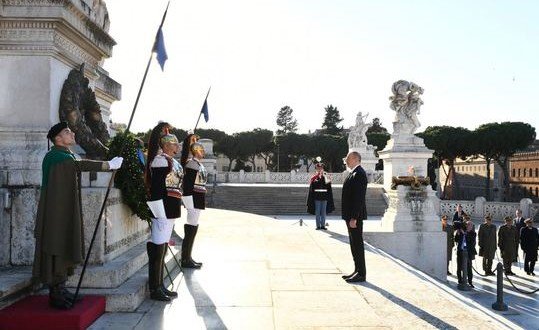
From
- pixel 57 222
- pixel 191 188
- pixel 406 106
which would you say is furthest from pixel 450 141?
pixel 57 222

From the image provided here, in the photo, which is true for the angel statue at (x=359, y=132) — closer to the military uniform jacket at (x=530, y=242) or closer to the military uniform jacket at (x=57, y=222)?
the military uniform jacket at (x=530, y=242)

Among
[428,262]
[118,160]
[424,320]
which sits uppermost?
[118,160]

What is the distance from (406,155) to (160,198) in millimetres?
10473

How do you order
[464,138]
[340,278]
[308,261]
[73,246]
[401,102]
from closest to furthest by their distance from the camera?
1. [73,246]
2. [340,278]
3. [308,261]
4. [401,102]
5. [464,138]

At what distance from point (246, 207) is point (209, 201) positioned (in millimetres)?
2357

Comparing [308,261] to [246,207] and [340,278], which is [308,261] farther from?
[246,207]

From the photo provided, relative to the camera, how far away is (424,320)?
4.55 meters

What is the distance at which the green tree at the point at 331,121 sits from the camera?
88.1 metres

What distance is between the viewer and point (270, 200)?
2761 centimetres

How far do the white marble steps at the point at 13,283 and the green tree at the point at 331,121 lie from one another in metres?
84.2

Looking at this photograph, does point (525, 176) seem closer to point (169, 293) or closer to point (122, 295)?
point (169, 293)

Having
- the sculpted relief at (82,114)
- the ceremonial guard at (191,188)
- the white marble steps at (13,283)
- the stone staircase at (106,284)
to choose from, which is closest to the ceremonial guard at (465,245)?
the ceremonial guard at (191,188)

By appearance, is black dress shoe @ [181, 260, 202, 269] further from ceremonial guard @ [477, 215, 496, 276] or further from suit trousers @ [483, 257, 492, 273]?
suit trousers @ [483, 257, 492, 273]

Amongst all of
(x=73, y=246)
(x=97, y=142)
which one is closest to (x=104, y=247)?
(x=73, y=246)
